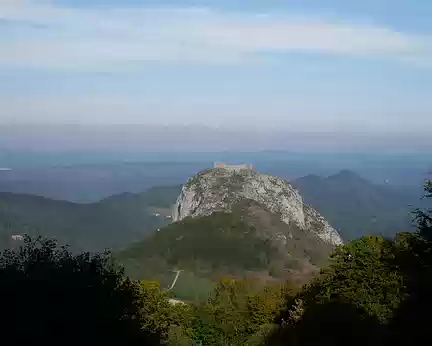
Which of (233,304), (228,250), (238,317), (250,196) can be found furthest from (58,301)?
(250,196)

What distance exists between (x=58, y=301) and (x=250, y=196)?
12067 centimetres

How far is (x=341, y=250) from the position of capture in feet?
142

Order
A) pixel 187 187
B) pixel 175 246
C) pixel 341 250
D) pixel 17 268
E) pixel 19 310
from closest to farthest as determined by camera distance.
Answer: pixel 19 310
pixel 17 268
pixel 341 250
pixel 175 246
pixel 187 187

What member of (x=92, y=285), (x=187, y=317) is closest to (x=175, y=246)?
(x=187, y=317)

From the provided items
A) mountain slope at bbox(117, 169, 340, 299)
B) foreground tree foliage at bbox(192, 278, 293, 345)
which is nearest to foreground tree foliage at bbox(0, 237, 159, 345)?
foreground tree foliage at bbox(192, 278, 293, 345)

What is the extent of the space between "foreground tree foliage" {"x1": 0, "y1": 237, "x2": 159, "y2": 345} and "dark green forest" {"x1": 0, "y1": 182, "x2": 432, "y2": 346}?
0.03m

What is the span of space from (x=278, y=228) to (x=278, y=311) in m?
73.7

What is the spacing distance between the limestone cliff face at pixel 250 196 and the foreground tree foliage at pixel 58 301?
109 metres

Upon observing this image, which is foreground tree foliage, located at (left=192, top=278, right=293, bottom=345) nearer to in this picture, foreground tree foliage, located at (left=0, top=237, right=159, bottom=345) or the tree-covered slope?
foreground tree foliage, located at (left=0, top=237, right=159, bottom=345)

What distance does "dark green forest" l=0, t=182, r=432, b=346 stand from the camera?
1627 centimetres

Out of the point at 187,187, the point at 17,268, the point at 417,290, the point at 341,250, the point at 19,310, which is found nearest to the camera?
the point at 19,310

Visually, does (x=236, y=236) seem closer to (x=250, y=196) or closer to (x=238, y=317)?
(x=250, y=196)

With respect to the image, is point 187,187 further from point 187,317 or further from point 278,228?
point 187,317

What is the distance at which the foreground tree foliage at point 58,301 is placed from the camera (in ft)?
50.2
